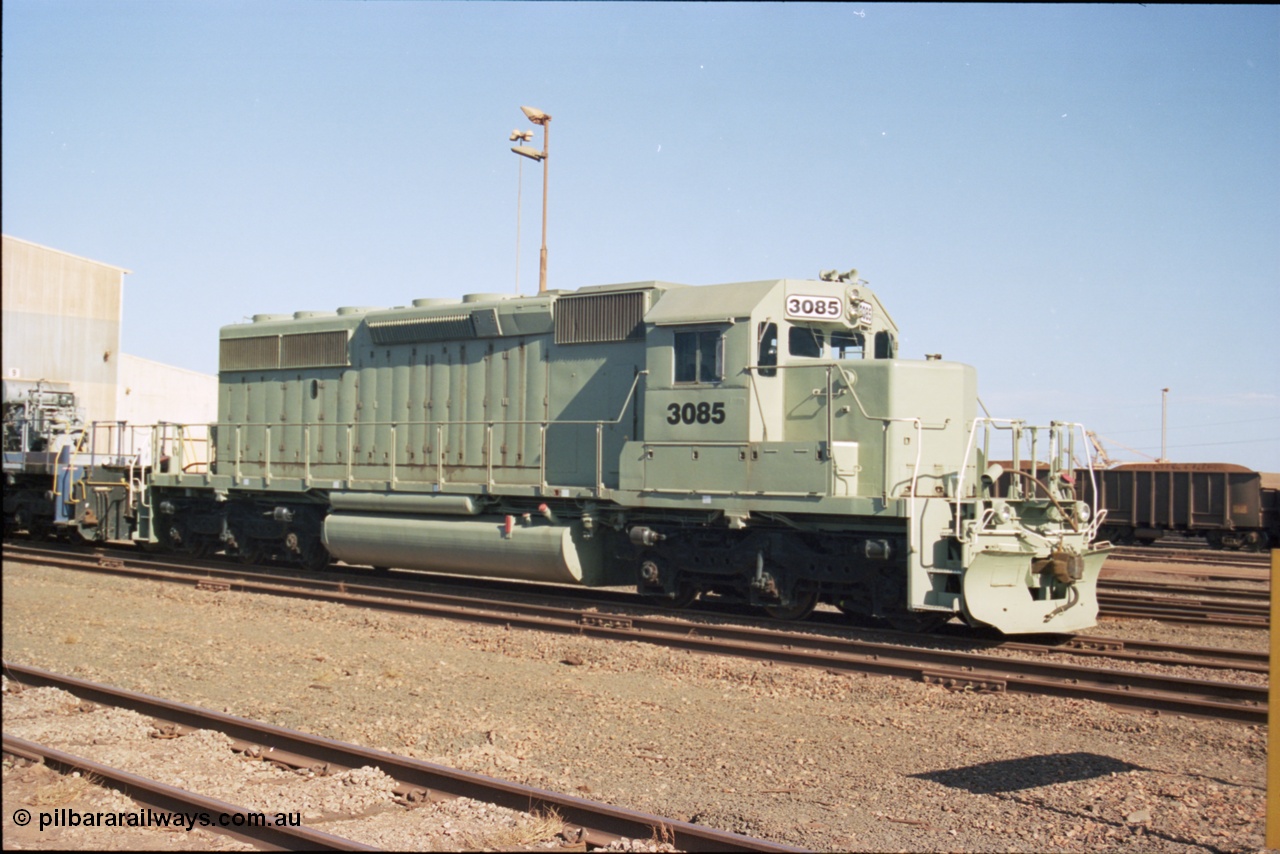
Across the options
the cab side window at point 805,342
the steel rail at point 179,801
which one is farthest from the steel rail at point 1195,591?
the steel rail at point 179,801

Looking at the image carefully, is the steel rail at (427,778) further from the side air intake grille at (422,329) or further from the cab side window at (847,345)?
the side air intake grille at (422,329)

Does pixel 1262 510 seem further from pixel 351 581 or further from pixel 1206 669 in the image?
pixel 351 581

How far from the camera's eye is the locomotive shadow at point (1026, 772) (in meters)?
6.35

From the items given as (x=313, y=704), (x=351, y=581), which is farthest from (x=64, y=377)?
(x=351, y=581)

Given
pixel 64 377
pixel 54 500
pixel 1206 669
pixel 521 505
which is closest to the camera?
pixel 64 377

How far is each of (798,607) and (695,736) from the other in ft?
15.5

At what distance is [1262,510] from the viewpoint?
86.9 ft

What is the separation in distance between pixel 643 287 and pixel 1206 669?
712 cm

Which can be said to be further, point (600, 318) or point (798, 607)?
point (600, 318)

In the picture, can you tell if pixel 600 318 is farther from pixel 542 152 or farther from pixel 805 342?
pixel 542 152

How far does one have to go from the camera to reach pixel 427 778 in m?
6.13

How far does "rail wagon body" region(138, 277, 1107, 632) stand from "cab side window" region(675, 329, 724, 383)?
2 centimetres

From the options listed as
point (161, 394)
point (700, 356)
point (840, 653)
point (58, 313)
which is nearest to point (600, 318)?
point (700, 356)

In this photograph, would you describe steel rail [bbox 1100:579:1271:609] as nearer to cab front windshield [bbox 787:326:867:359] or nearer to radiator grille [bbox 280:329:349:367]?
cab front windshield [bbox 787:326:867:359]
